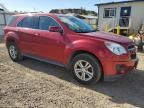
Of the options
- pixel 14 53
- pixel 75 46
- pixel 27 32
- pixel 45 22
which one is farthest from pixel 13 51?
pixel 75 46

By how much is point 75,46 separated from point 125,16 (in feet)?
51.2

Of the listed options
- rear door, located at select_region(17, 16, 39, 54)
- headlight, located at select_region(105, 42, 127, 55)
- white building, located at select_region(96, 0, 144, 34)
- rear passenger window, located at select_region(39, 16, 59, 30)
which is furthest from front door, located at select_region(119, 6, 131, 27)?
headlight, located at select_region(105, 42, 127, 55)

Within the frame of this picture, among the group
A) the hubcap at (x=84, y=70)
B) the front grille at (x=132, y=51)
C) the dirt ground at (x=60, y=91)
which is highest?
the front grille at (x=132, y=51)

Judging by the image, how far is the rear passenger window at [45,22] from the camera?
5719 millimetres

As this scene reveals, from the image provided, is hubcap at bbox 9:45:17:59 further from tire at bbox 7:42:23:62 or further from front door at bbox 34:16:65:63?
front door at bbox 34:16:65:63

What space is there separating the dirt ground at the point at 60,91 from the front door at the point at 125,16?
45.6ft

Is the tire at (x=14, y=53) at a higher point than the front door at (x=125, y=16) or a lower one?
lower

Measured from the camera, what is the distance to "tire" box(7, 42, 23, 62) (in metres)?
6.96

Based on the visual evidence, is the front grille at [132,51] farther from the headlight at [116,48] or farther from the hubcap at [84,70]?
the hubcap at [84,70]

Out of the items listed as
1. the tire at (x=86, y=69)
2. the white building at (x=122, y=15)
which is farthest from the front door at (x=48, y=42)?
the white building at (x=122, y=15)

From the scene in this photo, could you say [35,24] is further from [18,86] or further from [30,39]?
[18,86]

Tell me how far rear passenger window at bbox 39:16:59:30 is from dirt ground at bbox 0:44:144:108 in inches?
53.1

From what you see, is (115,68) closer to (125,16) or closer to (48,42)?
(48,42)

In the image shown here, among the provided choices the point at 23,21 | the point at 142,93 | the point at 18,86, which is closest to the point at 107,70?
the point at 142,93
